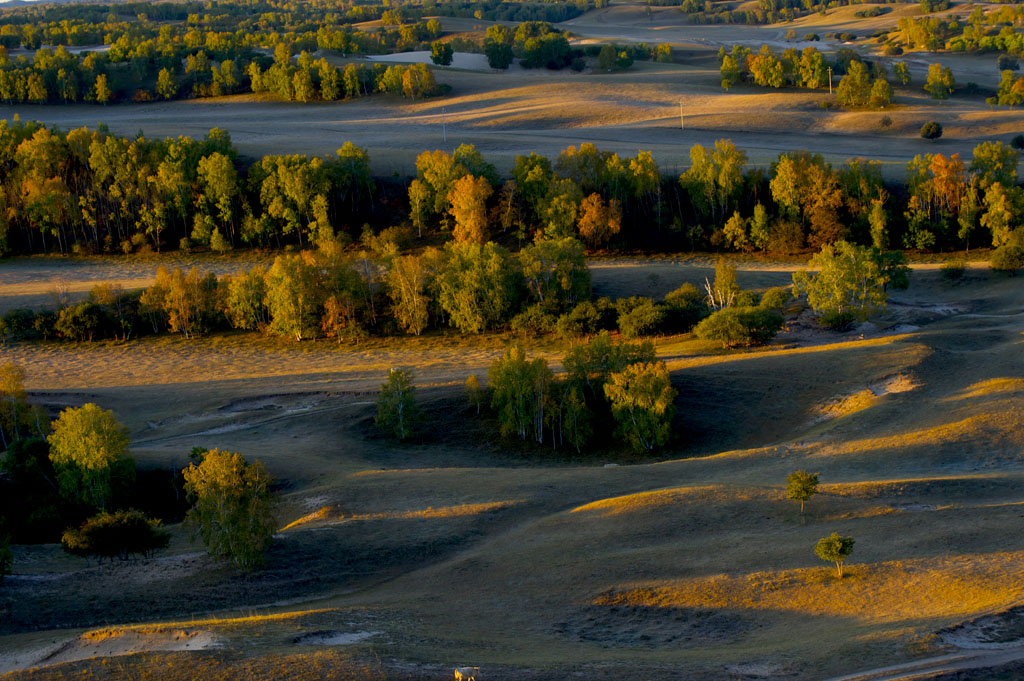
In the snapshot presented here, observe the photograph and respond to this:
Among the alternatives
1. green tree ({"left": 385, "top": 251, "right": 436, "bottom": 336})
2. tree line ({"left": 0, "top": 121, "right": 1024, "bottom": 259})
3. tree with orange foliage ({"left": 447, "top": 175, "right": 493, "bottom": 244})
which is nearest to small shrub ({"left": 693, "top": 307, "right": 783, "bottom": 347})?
green tree ({"left": 385, "top": 251, "right": 436, "bottom": 336})

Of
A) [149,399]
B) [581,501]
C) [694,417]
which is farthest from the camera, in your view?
[149,399]

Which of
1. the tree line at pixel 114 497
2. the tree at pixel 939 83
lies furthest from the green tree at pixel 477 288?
the tree at pixel 939 83

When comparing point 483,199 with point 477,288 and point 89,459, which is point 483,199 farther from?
point 89,459

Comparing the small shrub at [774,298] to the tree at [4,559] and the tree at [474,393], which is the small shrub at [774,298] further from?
the tree at [4,559]

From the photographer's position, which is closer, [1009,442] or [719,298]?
[1009,442]

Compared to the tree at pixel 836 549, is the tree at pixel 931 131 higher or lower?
higher

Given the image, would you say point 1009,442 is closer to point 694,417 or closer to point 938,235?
point 694,417

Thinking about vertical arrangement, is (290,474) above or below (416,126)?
below

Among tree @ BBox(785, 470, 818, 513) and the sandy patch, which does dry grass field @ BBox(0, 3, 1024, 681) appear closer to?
the sandy patch

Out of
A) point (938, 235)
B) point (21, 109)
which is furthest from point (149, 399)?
point (21, 109)
